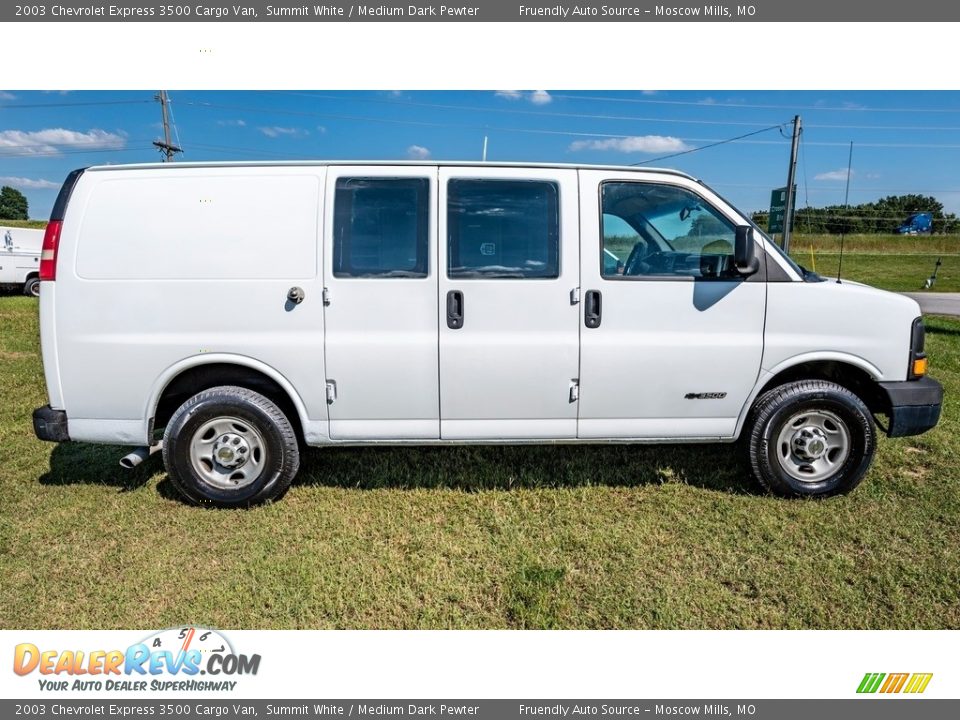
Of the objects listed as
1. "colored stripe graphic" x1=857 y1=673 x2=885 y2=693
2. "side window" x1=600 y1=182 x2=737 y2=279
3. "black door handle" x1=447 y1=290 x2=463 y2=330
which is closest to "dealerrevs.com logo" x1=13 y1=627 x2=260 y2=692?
"black door handle" x1=447 y1=290 x2=463 y2=330

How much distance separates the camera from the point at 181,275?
3646 mm

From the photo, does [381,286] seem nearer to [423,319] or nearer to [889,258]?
[423,319]

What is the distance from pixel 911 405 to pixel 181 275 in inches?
187

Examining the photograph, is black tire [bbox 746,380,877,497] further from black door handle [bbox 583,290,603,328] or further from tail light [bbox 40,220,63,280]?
tail light [bbox 40,220,63,280]

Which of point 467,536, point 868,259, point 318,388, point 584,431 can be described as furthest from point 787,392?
point 868,259

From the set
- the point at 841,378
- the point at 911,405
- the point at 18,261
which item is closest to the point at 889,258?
the point at 841,378

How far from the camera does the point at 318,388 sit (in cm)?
376

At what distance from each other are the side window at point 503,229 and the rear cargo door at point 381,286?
16 cm

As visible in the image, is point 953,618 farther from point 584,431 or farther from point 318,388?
point 318,388

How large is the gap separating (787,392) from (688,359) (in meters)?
0.73

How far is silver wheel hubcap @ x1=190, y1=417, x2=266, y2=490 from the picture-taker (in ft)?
12.6

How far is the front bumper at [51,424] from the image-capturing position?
3.72 metres

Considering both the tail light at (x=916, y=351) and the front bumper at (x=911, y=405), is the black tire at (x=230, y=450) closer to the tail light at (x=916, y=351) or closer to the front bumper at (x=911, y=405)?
the front bumper at (x=911, y=405)

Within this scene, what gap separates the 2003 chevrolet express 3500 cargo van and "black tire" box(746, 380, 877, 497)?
17 millimetres
